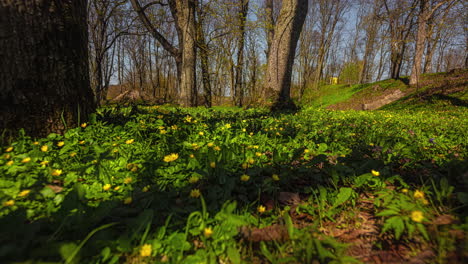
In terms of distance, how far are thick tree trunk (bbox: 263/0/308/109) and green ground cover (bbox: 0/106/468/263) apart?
405 centimetres

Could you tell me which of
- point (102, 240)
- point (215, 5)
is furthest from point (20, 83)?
point (215, 5)

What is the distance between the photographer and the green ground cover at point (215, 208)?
99cm

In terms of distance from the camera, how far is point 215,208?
1265 millimetres

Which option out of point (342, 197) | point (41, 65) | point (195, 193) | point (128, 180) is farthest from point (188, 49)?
point (342, 197)

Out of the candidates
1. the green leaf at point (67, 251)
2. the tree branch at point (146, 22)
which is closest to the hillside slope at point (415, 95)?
the tree branch at point (146, 22)

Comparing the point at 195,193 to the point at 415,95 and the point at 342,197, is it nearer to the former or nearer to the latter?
the point at 342,197

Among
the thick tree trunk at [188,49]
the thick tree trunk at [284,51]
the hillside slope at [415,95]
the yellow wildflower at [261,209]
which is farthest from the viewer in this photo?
the hillside slope at [415,95]

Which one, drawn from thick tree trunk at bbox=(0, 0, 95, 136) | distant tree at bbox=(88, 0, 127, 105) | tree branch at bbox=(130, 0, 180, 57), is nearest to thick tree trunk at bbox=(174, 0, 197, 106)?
tree branch at bbox=(130, 0, 180, 57)

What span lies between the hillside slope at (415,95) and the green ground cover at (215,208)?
795 centimetres

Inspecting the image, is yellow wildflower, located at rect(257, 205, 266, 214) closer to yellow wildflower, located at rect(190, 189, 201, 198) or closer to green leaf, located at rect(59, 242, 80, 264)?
yellow wildflower, located at rect(190, 189, 201, 198)

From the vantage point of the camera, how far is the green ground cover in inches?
39.1

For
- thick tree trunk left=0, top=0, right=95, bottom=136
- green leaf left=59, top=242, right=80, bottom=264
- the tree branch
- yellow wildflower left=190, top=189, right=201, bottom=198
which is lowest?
green leaf left=59, top=242, right=80, bottom=264

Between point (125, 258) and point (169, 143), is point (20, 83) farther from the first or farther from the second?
point (125, 258)

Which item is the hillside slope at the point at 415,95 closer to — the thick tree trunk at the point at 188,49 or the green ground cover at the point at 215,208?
the thick tree trunk at the point at 188,49
